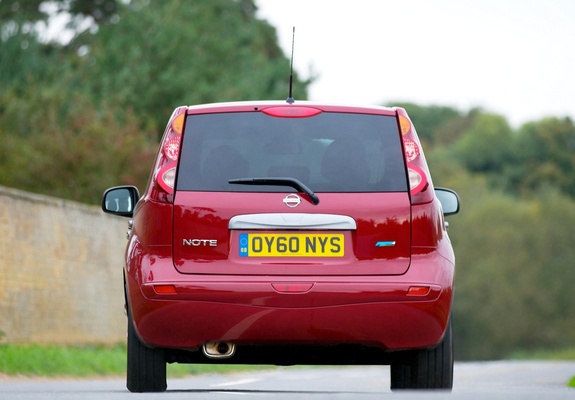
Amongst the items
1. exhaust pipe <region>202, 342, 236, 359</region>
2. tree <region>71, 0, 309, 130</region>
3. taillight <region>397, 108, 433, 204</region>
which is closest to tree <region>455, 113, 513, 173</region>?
tree <region>71, 0, 309, 130</region>

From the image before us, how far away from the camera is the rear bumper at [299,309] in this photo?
8.50m

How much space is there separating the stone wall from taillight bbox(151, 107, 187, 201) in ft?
32.6

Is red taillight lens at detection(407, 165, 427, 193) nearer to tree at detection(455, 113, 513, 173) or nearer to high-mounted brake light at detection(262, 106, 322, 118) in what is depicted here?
high-mounted brake light at detection(262, 106, 322, 118)

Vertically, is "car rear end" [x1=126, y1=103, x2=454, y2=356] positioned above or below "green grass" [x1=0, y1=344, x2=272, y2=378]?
above

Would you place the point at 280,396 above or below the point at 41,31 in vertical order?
above

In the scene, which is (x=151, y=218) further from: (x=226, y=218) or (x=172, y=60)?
(x=172, y=60)

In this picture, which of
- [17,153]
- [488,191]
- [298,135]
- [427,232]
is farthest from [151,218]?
[488,191]

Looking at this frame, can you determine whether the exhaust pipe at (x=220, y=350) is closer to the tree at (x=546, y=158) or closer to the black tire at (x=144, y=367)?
the black tire at (x=144, y=367)

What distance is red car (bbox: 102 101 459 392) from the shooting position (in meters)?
8.54

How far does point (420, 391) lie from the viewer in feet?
30.8

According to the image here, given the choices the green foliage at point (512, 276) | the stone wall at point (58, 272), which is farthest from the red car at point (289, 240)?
the green foliage at point (512, 276)

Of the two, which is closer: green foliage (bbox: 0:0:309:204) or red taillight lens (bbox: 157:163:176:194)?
red taillight lens (bbox: 157:163:176:194)

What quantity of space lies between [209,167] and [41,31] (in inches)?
1611

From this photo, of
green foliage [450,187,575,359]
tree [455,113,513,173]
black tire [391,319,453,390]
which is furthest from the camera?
tree [455,113,513,173]
